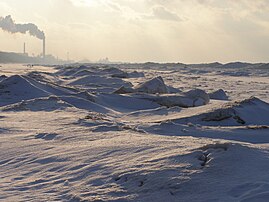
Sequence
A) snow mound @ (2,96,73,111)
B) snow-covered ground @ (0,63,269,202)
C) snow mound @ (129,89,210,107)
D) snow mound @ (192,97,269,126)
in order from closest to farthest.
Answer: snow-covered ground @ (0,63,269,202)
snow mound @ (192,97,269,126)
snow mound @ (2,96,73,111)
snow mound @ (129,89,210,107)

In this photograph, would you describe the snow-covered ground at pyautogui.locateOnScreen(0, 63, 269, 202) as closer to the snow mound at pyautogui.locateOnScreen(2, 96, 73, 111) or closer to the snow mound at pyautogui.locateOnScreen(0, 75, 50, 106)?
the snow mound at pyautogui.locateOnScreen(2, 96, 73, 111)

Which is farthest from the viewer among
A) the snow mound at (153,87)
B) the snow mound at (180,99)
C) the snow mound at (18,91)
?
the snow mound at (153,87)

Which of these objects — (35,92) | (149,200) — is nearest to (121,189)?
(149,200)

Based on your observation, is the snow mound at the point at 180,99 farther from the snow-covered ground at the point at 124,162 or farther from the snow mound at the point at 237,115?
the snow-covered ground at the point at 124,162

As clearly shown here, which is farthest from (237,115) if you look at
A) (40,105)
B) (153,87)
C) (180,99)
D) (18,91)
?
(153,87)

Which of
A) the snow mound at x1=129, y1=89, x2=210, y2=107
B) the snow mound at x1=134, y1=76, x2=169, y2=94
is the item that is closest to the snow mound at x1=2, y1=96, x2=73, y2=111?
the snow mound at x1=129, y1=89, x2=210, y2=107

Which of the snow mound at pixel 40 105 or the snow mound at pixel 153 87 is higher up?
the snow mound at pixel 153 87

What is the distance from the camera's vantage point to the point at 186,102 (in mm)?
11414

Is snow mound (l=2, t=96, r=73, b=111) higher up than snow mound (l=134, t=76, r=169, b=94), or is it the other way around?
snow mound (l=134, t=76, r=169, b=94)

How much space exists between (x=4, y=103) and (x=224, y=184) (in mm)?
8407

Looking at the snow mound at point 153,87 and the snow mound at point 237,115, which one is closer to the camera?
the snow mound at point 237,115

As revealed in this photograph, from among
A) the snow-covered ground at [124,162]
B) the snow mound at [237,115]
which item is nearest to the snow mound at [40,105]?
the snow-covered ground at [124,162]

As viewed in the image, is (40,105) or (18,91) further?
(18,91)

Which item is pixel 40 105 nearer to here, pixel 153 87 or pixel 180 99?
pixel 180 99
